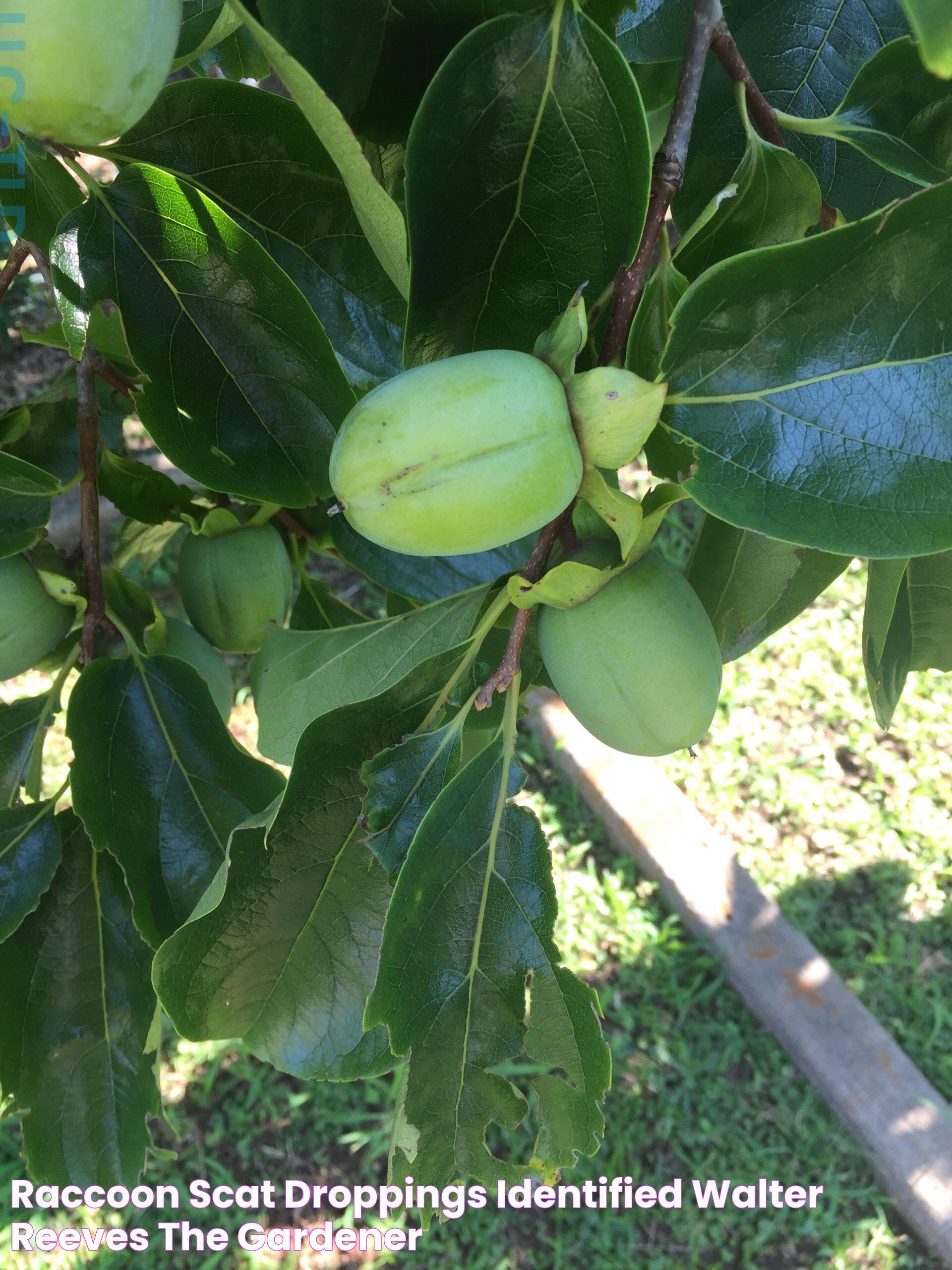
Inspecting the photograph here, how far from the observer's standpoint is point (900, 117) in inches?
36.2

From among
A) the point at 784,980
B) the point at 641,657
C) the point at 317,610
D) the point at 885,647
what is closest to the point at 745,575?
the point at 885,647

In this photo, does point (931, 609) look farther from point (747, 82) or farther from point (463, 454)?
point (463, 454)

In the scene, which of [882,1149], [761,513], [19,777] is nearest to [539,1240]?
[882,1149]

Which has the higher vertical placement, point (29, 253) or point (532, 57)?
point (532, 57)

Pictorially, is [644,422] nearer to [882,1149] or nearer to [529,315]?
[529,315]

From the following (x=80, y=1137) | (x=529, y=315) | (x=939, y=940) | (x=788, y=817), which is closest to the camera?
(x=529, y=315)

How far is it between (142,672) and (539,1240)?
7.37 feet

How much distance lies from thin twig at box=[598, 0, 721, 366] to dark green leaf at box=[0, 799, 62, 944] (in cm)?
91

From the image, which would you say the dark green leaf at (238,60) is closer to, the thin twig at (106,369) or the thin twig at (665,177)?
the thin twig at (106,369)

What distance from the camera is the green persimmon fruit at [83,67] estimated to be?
0.53 metres

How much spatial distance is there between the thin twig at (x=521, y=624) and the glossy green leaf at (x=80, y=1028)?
68 cm

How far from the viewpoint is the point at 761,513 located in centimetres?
79

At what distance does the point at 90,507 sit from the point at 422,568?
0.42 meters

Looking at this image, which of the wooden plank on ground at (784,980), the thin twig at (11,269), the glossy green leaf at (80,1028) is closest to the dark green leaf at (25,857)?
the glossy green leaf at (80,1028)
